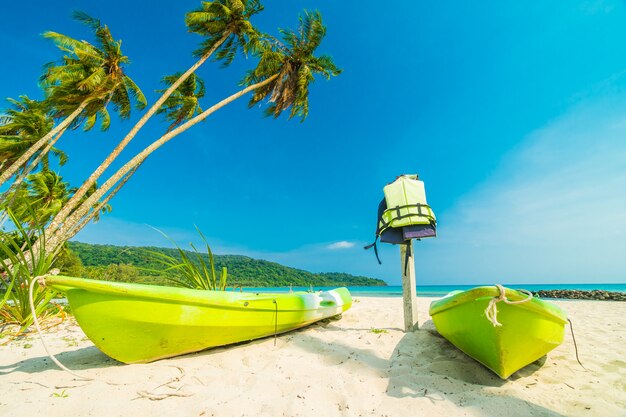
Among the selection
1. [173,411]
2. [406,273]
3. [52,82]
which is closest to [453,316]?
[406,273]

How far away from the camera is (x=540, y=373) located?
2451 mm

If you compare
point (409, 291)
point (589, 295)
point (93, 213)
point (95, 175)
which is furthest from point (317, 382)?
point (589, 295)

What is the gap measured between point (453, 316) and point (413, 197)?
5.05 feet

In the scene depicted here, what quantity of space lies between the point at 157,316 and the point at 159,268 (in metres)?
1.80

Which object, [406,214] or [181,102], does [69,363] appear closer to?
[406,214]

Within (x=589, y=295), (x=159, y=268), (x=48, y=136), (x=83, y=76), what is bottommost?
(x=589, y=295)

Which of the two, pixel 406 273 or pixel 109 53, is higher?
pixel 109 53

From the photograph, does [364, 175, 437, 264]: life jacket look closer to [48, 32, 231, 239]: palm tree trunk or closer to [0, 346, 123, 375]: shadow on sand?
[0, 346, 123, 375]: shadow on sand

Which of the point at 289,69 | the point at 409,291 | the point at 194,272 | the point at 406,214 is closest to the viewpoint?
the point at 406,214

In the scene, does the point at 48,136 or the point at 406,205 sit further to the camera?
the point at 48,136

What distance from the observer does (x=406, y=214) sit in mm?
3449

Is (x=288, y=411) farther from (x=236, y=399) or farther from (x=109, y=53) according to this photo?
(x=109, y=53)

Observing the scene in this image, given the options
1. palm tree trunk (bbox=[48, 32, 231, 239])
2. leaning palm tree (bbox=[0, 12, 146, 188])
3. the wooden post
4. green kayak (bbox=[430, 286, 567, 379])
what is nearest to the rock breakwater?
the wooden post

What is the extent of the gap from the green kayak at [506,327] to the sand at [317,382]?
23 cm
